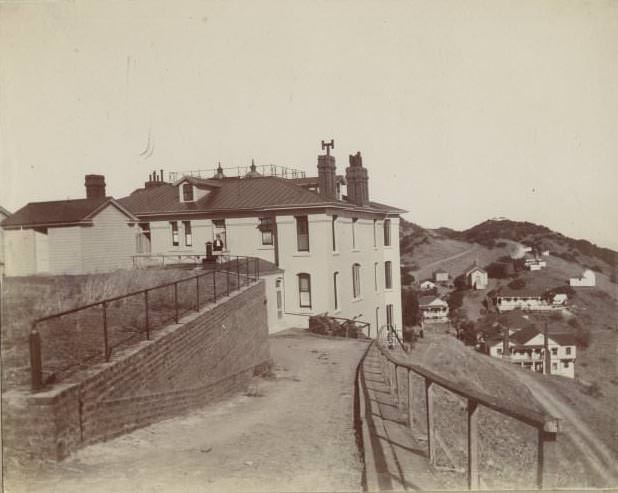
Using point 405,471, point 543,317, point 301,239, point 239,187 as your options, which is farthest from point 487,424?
point 543,317

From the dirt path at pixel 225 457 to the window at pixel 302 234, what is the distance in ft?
45.5

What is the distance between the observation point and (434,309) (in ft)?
232

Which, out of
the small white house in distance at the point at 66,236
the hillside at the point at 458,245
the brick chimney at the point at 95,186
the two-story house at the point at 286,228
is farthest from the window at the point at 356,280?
the hillside at the point at 458,245

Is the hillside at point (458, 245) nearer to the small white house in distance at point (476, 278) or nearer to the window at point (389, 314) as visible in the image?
the small white house in distance at point (476, 278)

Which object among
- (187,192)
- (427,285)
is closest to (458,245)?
(427,285)

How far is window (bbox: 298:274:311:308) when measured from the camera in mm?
22797

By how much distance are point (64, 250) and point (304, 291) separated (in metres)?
13.6

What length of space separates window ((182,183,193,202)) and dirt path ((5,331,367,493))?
1676cm

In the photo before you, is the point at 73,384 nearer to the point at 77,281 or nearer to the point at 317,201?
the point at 77,281

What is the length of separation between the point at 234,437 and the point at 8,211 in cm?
497

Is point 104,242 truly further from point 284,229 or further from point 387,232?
point 387,232

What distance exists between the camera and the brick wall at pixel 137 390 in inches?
206

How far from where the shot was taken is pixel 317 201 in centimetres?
2216

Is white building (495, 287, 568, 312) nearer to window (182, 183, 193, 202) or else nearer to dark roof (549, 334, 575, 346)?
dark roof (549, 334, 575, 346)
